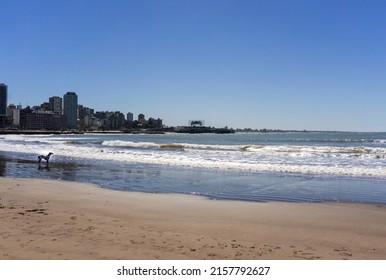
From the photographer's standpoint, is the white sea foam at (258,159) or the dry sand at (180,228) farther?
the white sea foam at (258,159)

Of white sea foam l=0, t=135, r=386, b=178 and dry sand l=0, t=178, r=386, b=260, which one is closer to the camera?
dry sand l=0, t=178, r=386, b=260

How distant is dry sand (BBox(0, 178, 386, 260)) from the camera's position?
17.4ft

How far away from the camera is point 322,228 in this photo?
23.2 feet

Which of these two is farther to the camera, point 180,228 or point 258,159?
point 258,159

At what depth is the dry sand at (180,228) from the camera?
531 centimetres

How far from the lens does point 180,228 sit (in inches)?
269

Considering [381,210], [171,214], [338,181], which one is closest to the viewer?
[171,214]

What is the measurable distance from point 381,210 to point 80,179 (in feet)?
32.9
